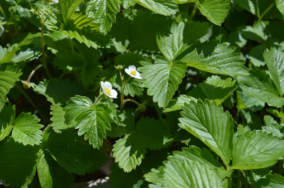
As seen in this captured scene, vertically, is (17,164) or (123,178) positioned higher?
(17,164)

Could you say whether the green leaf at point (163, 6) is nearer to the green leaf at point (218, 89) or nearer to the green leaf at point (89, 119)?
the green leaf at point (218, 89)

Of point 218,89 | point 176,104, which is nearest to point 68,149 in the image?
point 176,104

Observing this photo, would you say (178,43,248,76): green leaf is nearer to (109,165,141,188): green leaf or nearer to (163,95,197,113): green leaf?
(163,95,197,113): green leaf

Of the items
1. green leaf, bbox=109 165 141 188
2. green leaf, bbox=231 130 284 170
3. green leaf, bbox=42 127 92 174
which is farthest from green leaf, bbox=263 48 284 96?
green leaf, bbox=42 127 92 174

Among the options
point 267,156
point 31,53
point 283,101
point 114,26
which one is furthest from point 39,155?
point 283,101

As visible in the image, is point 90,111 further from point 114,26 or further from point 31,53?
point 114,26

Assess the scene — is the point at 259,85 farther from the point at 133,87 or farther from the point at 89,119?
the point at 89,119
